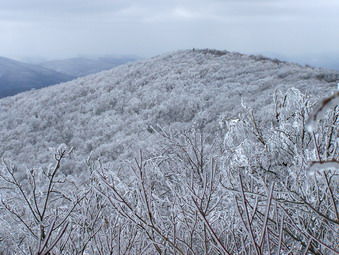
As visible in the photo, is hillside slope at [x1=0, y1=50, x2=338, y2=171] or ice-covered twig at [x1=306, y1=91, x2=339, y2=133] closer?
ice-covered twig at [x1=306, y1=91, x2=339, y2=133]

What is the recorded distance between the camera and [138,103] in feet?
67.6

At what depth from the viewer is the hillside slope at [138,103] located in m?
15.1

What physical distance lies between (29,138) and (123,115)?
214 inches

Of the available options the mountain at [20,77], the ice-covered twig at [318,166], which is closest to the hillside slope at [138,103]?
the ice-covered twig at [318,166]

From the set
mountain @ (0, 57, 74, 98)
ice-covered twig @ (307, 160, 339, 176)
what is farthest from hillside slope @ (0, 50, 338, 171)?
mountain @ (0, 57, 74, 98)

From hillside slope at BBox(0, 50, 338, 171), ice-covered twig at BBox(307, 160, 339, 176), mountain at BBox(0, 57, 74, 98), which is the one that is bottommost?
mountain at BBox(0, 57, 74, 98)

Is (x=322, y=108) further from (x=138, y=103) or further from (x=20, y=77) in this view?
(x=20, y=77)

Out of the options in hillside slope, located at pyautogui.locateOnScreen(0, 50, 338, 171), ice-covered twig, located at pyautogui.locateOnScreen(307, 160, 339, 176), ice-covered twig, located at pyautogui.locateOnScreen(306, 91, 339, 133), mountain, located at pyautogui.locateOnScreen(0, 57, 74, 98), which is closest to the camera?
ice-covered twig, located at pyautogui.locateOnScreen(306, 91, 339, 133)

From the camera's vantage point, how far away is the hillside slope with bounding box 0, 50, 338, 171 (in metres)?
15.1

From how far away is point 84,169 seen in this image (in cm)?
1326

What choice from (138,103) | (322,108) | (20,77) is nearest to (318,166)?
(322,108)

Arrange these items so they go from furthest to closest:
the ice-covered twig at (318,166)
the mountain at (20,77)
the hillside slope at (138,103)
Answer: the mountain at (20,77), the hillside slope at (138,103), the ice-covered twig at (318,166)

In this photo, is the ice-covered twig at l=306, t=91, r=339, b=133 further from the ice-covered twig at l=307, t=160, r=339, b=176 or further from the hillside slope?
the hillside slope

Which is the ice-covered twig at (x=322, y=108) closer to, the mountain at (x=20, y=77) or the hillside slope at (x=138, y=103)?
the hillside slope at (x=138, y=103)
